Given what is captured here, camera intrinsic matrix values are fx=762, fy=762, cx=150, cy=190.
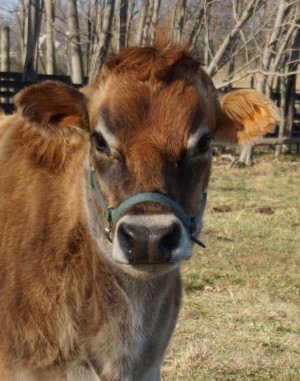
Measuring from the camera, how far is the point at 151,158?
3.19 m

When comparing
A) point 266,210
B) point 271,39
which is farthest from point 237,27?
point 271,39

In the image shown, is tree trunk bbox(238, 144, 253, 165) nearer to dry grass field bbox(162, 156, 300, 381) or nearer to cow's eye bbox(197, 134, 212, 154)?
dry grass field bbox(162, 156, 300, 381)

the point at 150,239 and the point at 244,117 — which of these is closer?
the point at 150,239

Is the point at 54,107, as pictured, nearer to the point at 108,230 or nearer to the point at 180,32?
the point at 108,230

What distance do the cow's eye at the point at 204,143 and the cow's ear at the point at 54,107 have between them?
2.04 feet

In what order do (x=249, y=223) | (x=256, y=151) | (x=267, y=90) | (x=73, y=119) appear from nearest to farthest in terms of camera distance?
(x=73, y=119), (x=249, y=223), (x=267, y=90), (x=256, y=151)

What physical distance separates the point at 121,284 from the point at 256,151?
17.5 meters

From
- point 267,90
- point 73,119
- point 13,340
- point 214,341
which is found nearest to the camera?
point 13,340

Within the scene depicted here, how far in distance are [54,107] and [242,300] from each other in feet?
12.2

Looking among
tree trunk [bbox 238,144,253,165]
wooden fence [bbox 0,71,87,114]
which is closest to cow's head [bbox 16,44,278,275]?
tree trunk [bbox 238,144,253,165]

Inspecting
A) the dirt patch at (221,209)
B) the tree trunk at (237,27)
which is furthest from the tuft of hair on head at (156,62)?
the tree trunk at (237,27)

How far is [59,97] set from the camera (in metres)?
3.68

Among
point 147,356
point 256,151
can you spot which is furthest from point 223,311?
point 256,151

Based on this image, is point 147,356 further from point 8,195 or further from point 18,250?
point 8,195
